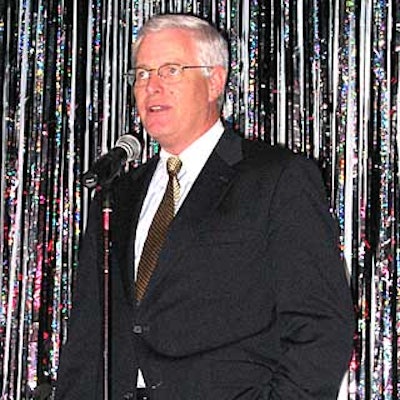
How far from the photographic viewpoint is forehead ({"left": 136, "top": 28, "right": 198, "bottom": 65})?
1971 mm

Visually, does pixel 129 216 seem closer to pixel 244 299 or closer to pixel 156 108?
pixel 156 108

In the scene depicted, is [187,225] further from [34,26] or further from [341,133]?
[34,26]

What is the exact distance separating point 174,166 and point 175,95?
159mm

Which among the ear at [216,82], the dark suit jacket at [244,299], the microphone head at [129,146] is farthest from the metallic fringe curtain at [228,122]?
the microphone head at [129,146]

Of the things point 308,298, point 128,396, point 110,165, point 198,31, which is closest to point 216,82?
point 198,31

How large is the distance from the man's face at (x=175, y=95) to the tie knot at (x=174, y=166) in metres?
0.03

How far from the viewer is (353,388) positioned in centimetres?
257

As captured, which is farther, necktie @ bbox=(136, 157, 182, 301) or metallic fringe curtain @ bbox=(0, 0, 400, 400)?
metallic fringe curtain @ bbox=(0, 0, 400, 400)

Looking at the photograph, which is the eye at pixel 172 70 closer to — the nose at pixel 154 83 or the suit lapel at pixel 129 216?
the nose at pixel 154 83

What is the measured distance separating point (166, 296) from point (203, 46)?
1.91ft

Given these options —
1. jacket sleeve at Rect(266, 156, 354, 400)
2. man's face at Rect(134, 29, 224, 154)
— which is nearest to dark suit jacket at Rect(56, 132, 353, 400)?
jacket sleeve at Rect(266, 156, 354, 400)

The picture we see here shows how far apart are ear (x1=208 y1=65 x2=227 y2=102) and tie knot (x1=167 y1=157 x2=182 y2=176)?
0.53ft

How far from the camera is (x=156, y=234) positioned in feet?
6.24

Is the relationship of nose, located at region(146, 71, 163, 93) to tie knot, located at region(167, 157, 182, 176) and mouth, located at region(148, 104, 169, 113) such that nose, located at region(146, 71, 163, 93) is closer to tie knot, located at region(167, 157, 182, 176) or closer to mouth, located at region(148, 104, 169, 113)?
mouth, located at region(148, 104, 169, 113)
